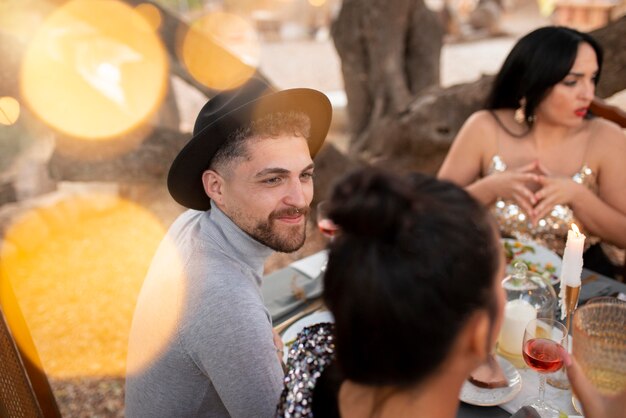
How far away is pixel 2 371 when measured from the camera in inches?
62.6

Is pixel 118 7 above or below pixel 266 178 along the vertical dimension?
above

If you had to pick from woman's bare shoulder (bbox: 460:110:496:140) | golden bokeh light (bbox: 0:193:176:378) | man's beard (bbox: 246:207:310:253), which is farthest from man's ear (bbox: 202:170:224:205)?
golden bokeh light (bbox: 0:193:176:378)

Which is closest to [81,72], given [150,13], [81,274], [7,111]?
[150,13]

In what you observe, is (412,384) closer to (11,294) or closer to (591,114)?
(11,294)

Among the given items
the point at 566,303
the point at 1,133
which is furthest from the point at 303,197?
the point at 1,133

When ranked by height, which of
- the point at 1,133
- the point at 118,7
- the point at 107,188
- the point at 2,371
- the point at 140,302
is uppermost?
the point at 118,7

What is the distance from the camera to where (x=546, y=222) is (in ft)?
8.99

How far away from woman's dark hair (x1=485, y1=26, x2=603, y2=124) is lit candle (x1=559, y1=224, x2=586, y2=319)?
1413 millimetres

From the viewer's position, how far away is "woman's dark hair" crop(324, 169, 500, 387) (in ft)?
2.91

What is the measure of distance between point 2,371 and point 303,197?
111cm

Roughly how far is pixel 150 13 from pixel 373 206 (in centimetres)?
430

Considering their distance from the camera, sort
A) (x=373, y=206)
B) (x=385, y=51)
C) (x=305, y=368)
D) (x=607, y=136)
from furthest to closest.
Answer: (x=385, y=51)
(x=607, y=136)
(x=305, y=368)
(x=373, y=206)

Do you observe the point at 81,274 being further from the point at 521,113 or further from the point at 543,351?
the point at 543,351

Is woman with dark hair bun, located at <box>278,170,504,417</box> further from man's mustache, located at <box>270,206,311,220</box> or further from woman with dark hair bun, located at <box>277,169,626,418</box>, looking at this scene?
man's mustache, located at <box>270,206,311,220</box>
